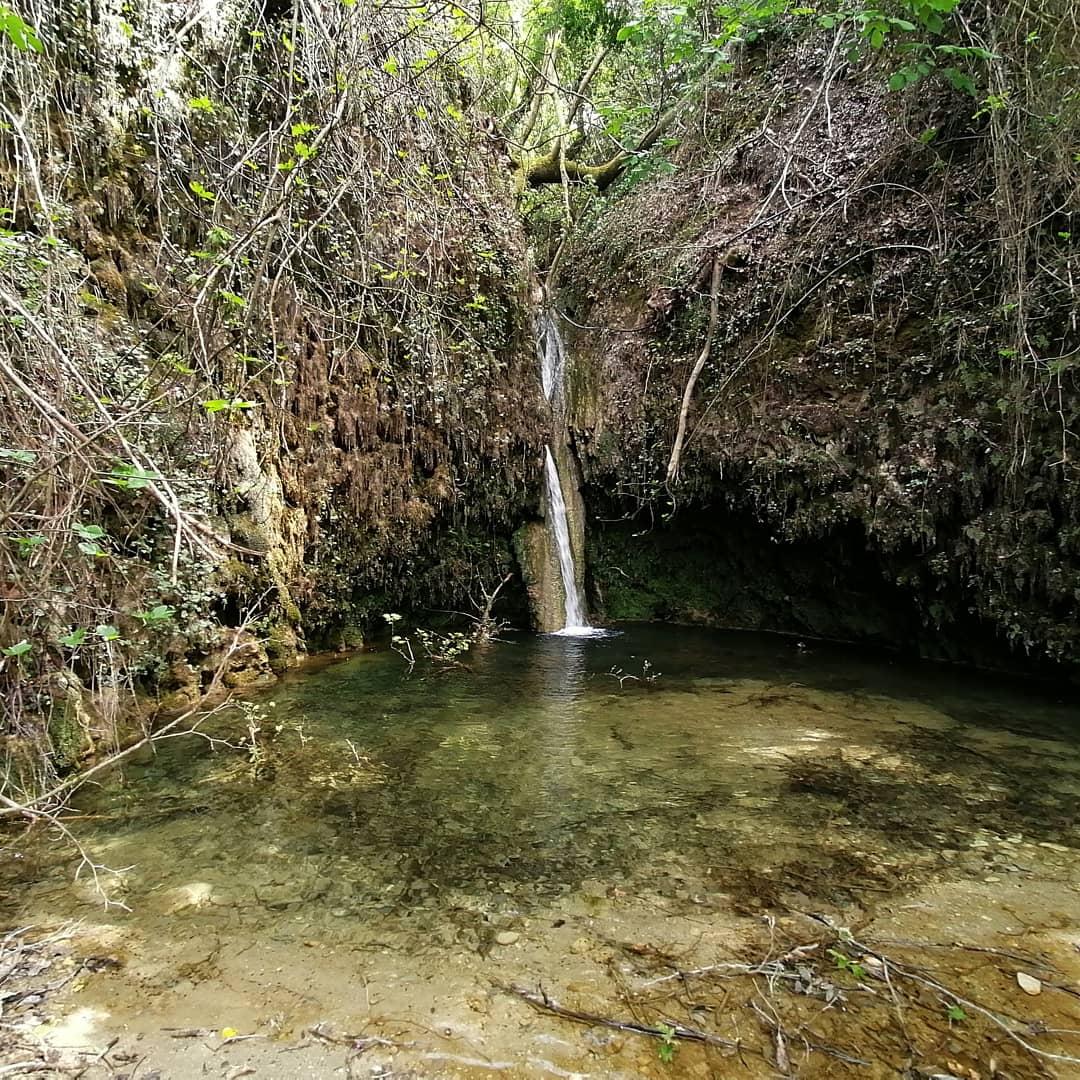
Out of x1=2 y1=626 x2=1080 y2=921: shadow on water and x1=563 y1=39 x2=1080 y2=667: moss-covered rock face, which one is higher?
x1=563 y1=39 x2=1080 y2=667: moss-covered rock face

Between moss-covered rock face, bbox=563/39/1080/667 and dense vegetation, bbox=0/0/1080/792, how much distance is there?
4 cm

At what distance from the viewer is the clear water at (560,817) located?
2402mm

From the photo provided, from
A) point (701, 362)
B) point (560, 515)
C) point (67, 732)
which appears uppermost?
point (701, 362)

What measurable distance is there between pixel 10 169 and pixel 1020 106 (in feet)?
22.4

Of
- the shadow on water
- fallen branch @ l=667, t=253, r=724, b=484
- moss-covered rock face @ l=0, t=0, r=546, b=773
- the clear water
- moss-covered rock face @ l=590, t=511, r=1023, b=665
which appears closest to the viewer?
the clear water

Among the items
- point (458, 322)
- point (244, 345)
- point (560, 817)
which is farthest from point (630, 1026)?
point (458, 322)

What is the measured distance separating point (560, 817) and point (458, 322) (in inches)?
223

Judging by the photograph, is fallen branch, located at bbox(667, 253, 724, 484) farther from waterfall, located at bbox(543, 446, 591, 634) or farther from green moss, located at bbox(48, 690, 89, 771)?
green moss, located at bbox(48, 690, 89, 771)

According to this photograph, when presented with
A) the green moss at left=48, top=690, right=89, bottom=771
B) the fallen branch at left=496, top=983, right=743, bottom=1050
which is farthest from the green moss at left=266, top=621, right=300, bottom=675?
the fallen branch at left=496, top=983, right=743, bottom=1050

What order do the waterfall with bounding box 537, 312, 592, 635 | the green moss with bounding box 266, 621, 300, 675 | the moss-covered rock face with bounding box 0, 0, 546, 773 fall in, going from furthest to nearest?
1. the waterfall with bounding box 537, 312, 592, 635
2. the green moss with bounding box 266, 621, 300, 675
3. the moss-covered rock face with bounding box 0, 0, 546, 773

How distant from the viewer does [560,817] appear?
315 cm

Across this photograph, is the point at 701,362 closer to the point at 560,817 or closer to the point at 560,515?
the point at 560,515

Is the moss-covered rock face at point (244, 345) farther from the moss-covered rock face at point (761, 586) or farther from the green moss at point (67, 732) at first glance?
the moss-covered rock face at point (761, 586)

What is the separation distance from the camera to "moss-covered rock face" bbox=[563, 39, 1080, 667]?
16.9ft
